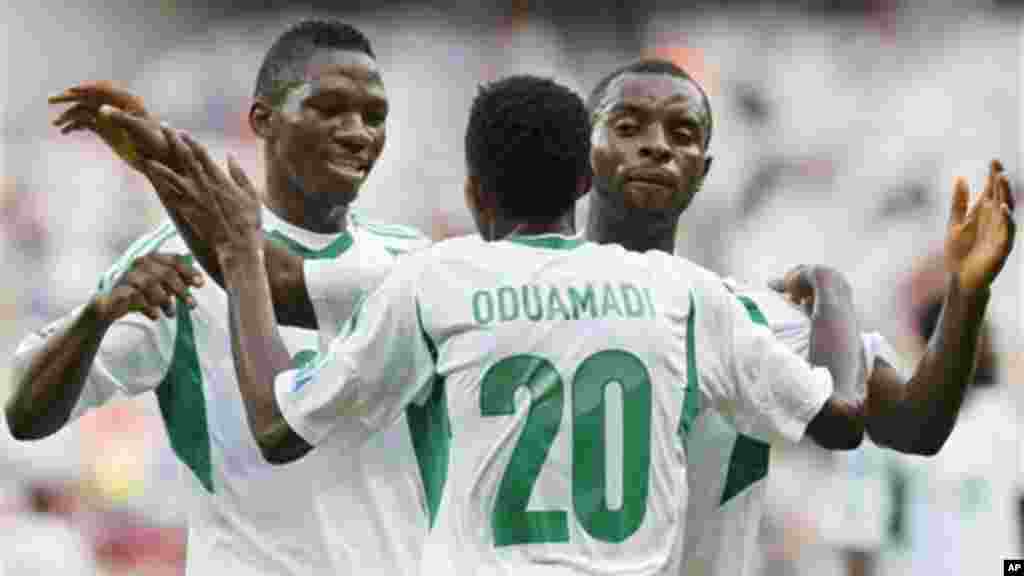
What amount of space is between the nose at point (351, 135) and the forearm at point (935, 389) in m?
1.48

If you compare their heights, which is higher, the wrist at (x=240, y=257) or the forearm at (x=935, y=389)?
the wrist at (x=240, y=257)

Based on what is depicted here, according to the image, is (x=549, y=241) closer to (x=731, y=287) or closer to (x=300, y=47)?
(x=731, y=287)

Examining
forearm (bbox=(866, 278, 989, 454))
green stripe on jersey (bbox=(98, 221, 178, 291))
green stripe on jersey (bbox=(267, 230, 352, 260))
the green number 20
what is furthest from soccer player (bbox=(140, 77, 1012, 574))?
green stripe on jersey (bbox=(267, 230, 352, 260))

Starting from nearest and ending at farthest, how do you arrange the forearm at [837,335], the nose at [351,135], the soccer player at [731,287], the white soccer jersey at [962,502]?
1. the forearm at [837,335]
2. the soccer player at [731,287]
3. the nose at [351,135]
4. the white soccer jersey at [962,502]

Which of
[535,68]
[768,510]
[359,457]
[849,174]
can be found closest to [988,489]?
[768,510]

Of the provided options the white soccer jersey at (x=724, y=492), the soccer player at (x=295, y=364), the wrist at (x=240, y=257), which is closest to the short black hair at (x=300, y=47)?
the soccer player at (x=295, y=364)

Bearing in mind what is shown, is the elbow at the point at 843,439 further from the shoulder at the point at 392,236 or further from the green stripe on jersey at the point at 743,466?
the shoulder at the point at 392,236

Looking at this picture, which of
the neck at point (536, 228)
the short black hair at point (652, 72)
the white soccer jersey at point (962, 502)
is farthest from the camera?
the white soccer jersey at point (962, 502)

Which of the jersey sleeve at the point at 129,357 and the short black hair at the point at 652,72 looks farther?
the jersey sleeve at the point at 129,357

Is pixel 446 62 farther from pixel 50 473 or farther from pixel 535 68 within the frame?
pixel 50 473

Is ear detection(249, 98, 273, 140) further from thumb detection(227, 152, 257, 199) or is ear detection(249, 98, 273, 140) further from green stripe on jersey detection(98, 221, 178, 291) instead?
thumb detection(227, 152, 257, 199)

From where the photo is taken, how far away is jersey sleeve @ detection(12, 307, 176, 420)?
5.78m

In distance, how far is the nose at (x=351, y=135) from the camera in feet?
19.2

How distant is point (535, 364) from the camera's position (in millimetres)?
4555
